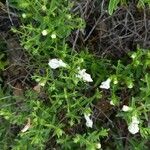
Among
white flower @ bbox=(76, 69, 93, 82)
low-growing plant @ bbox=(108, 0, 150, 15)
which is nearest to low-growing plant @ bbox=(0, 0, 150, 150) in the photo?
white flower @ bbox=(76, 69, 93, 82)

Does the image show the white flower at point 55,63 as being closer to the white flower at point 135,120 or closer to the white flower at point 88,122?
the white flower at point 88,122

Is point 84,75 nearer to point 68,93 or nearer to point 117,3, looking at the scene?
point 68,93

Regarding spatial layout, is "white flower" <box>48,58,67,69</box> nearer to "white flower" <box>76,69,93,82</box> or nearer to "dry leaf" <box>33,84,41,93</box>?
"white flower" <box>76,69,93,82</box>

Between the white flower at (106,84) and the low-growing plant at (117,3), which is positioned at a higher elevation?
the low-growing plant at (117,3)

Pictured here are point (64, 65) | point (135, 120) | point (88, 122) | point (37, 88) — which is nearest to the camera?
point (135, 120)

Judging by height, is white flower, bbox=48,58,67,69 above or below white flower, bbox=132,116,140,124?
above

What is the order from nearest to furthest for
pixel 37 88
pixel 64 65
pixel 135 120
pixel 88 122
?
1. pixel 135 120
2. pixel 64 65
3. pixel 88 122
4. pixel 37 88

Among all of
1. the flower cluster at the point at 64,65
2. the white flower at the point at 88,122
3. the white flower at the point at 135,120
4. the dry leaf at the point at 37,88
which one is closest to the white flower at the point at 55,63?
the flower cluster at the point at 64,65

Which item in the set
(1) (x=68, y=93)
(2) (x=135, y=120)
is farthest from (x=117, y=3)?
(2) (x=135, y=120)

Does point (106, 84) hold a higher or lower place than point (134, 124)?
higher

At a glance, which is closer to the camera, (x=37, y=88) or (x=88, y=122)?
(x=88, y=122)

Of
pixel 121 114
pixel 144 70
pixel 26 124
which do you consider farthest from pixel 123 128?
pixel 26 124
